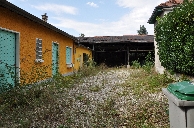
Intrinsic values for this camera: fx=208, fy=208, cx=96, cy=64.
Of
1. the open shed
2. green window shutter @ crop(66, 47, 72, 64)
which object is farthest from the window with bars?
the open shed

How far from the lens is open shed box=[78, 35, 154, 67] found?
22734mm

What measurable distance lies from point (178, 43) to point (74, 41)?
11.3m

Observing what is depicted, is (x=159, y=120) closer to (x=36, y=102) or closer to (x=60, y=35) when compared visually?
(x=36, y=102)

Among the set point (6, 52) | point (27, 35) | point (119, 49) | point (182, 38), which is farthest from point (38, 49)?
point (119, 49)

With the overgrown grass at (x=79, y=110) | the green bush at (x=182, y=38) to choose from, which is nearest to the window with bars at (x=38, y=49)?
the overgrown grass at (x=79, y=110)

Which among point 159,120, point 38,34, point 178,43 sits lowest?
point 159,120

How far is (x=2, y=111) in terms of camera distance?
498 cm

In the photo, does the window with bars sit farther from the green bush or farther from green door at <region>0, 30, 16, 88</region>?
the green bush

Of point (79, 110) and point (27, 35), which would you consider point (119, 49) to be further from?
point (79, 110)

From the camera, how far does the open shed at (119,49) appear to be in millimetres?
22734

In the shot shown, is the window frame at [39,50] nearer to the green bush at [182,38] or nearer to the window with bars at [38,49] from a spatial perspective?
the window with bars at [38,49]

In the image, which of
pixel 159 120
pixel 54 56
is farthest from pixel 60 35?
pixel 159 120

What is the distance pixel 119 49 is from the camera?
79.6 feet

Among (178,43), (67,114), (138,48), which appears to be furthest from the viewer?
(138,48)
